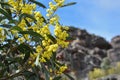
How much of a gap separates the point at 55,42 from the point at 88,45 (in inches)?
1264

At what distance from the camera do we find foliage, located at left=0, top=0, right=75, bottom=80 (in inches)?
115

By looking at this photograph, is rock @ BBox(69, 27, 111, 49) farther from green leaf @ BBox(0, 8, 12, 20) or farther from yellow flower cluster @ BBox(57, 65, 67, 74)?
green leaf @ BBox(0, 8, 12, 20)

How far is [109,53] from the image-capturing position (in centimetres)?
3381

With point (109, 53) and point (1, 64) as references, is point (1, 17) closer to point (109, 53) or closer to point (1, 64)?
point (1, 64)

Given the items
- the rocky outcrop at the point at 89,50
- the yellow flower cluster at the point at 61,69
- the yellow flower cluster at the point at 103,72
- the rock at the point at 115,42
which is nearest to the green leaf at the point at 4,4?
the yellow flower cluster at the point at 61,69

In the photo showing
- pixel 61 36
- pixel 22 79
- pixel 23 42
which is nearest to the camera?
pixel 61 36

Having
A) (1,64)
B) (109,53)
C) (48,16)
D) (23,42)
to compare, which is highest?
(109,53)

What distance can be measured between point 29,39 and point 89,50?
30.7 meters

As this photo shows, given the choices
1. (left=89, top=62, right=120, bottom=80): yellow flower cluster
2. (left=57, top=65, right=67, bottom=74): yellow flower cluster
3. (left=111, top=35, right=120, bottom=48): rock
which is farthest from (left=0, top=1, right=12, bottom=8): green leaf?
(left=111, top=35, right=120, bottom=48): rock

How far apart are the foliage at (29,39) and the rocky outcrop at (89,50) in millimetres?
24409

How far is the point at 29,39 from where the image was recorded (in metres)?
3.10

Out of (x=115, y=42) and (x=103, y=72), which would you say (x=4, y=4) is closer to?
(x=103, y=72)

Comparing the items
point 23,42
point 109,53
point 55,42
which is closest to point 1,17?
point 23,42

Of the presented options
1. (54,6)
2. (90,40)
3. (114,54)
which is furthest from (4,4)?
(90,40)
